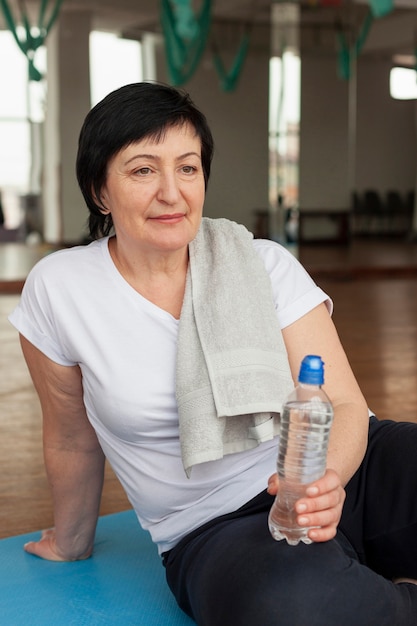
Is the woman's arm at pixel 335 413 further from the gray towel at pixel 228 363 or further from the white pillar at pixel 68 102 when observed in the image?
the white pillar at pixel 68 102

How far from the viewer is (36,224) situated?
37.3ft

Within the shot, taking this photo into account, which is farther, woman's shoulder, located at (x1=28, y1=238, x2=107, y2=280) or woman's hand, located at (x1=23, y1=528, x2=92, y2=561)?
woman's hand, located at (x1=23, y1=528, x2=92, y2=561)

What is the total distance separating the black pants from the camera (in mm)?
1240

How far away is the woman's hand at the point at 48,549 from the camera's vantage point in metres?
1.86

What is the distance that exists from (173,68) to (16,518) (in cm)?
771

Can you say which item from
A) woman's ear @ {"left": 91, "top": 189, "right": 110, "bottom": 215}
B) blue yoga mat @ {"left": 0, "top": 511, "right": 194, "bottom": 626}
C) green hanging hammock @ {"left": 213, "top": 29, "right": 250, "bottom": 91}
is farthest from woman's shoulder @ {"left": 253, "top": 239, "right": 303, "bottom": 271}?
green hanging hammock @ {"left": 213, "top": 29, "right": 250, "bottom": 91}

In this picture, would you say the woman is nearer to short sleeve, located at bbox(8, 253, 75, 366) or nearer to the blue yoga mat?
short sleeve, located at bbox(8, 253, 75, 366)

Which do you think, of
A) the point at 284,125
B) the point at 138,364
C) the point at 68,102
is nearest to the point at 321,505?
the point at 138,364

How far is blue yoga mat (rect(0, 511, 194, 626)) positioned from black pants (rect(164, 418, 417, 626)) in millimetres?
119

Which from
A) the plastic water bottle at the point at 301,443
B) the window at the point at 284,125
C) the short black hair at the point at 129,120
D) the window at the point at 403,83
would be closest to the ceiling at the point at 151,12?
the window at the point at 284,125

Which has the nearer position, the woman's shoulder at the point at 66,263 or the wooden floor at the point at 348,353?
the woman's shoulder at the point at 66,263

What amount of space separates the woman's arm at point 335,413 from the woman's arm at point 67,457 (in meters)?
0.39

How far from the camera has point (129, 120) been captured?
141cm

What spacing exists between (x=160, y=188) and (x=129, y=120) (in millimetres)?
112
